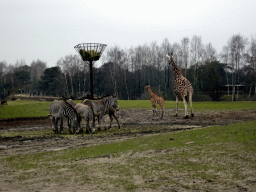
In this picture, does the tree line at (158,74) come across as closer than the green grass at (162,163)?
No

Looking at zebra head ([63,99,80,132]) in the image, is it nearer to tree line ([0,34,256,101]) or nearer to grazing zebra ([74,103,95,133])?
grazing zebra ([74,103,95,133])

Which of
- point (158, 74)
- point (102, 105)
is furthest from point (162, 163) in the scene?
point (158, 74)

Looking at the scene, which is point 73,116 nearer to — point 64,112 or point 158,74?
point 64,112

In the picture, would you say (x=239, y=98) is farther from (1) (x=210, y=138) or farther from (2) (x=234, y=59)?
(1) (x=210, y=138)

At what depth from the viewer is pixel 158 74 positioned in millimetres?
64188

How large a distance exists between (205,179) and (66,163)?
3.91 metres

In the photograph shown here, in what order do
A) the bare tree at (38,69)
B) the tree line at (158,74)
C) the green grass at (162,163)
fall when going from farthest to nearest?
the bare tree at (38,69), the tree line at (158,74), the green grass at (162,163)

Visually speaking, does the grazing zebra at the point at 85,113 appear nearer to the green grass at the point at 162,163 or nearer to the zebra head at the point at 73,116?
the zebra head at the point at 73,116

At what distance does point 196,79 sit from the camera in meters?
55.8

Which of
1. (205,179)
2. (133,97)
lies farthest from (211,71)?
(205,179)

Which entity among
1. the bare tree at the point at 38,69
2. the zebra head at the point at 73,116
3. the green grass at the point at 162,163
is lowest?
the green grass at the point at 162,163

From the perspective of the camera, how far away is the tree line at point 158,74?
170 ft

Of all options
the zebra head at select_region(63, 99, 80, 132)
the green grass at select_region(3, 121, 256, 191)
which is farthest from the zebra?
the green grass at select_region(3, 121, 256, 191)

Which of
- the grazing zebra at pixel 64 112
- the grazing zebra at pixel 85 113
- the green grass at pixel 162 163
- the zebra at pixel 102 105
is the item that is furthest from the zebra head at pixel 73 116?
the green grass at pixel 162 163
